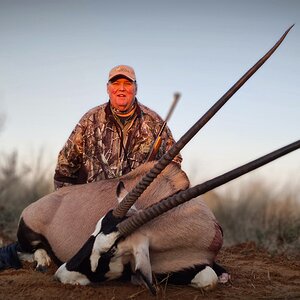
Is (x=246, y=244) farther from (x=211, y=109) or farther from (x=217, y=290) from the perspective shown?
(x=211, y=109)

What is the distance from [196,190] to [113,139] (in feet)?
9.77

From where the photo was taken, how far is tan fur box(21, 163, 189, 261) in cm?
448

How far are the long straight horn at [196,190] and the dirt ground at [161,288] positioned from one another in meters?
0.47

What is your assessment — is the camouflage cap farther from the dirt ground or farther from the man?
the dirt ground

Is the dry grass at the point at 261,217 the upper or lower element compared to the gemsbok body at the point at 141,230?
lower

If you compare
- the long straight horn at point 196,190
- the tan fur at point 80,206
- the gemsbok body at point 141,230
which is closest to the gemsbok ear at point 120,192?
the gemsbok body at point 141,230

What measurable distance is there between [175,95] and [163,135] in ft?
5.59

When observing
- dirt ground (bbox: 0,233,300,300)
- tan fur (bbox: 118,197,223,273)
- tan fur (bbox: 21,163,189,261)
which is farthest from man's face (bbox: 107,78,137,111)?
tan fur (bbox: 118,197,223,273)

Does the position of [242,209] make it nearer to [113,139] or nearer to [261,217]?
[261,217]

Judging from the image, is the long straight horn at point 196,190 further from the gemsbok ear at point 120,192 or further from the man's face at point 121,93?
the man's face at point 121,93

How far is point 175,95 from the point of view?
14.3 feet

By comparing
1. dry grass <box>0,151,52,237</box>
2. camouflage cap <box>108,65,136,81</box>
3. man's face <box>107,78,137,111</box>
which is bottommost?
dry grass <box>0,151,52,237</box>

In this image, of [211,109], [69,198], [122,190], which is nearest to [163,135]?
[69,198]

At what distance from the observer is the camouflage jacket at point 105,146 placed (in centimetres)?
592
